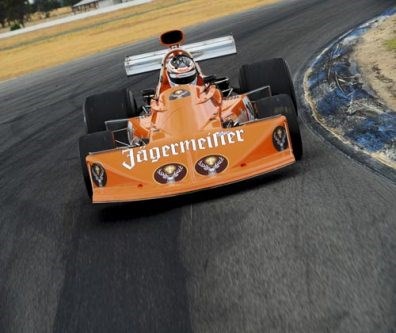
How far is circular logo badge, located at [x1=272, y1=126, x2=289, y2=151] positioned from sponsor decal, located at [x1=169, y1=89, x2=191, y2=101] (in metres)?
1.26

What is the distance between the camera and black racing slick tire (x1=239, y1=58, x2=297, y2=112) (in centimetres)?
829

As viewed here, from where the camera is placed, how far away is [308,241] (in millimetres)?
4805

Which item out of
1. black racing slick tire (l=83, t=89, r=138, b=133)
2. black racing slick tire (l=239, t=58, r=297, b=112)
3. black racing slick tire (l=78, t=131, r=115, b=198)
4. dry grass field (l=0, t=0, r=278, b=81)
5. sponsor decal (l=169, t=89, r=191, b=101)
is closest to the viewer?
black racing slick tire (l=78, t=131, r=115, b=198)

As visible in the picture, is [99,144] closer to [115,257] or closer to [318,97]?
[115,257]

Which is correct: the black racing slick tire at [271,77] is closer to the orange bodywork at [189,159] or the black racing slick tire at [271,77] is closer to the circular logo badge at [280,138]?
the orange bodywork at [189,159]

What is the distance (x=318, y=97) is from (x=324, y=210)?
4309mm

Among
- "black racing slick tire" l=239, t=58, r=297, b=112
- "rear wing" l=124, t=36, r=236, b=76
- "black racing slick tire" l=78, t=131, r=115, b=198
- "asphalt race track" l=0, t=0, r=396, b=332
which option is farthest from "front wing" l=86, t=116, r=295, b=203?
"rear wing" l=124, t=36, r=236, b=76

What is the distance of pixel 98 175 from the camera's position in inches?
253

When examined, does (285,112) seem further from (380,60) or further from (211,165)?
(380,60)

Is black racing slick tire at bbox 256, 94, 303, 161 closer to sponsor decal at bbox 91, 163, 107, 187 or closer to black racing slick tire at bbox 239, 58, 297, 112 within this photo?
black racing slick tire at bbox 239, 58, 297, 112

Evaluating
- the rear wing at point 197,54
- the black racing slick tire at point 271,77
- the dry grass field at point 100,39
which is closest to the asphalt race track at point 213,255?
the black racing slick tire at point 271,77

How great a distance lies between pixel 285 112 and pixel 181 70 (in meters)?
1.63

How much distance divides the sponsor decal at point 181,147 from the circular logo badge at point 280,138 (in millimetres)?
261

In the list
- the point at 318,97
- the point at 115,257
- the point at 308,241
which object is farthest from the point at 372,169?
the point at 318,97
